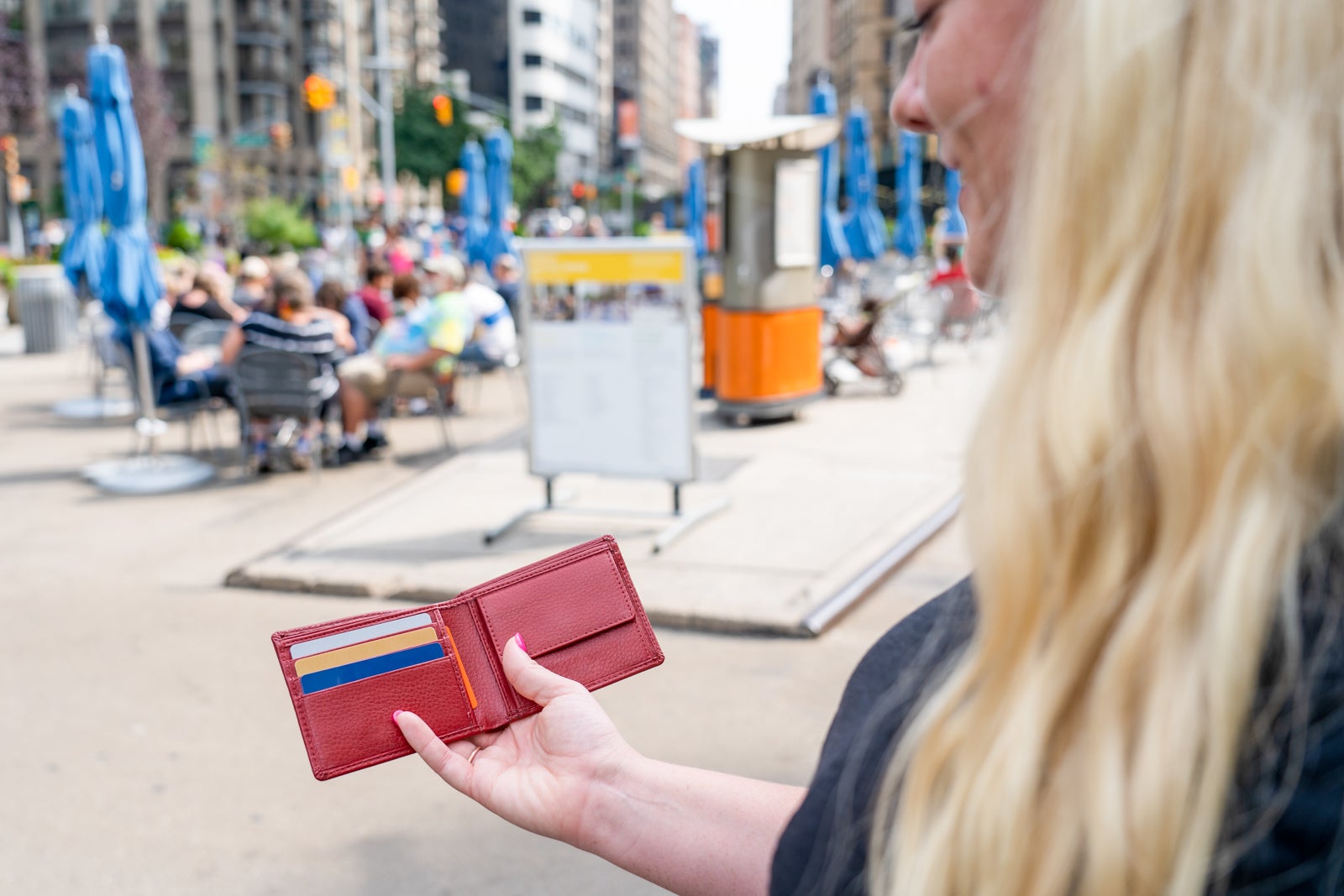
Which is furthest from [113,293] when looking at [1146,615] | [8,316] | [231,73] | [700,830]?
[231,73]

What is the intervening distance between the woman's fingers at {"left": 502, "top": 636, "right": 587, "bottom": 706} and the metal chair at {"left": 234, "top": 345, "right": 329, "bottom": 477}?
731 cm

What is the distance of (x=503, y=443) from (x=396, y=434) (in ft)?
4.71

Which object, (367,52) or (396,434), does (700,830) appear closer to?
(396,434)

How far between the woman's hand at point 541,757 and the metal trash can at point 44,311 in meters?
16.5

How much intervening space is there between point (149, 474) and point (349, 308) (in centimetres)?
286

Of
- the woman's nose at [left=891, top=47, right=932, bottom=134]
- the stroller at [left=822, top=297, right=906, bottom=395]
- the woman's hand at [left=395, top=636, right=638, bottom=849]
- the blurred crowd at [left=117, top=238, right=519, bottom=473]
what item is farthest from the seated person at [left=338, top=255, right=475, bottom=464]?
the woman's nose at [left=891, top=47, right=932, bottom=134]

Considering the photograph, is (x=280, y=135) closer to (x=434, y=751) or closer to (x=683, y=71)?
(x=434, y=751)

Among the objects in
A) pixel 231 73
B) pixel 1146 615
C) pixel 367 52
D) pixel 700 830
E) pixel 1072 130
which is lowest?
pixel 700 830

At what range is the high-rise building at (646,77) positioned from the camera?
454 feet

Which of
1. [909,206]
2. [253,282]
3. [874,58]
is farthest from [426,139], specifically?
[253,282]

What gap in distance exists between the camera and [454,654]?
1.33 meters

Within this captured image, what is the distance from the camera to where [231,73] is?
68.6m

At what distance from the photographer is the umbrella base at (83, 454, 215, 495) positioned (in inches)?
317

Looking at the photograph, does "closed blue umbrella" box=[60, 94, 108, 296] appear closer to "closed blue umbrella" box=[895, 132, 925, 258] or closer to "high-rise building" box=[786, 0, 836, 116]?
"closed blue umbrella" box=[895, 132, 925, 258]
